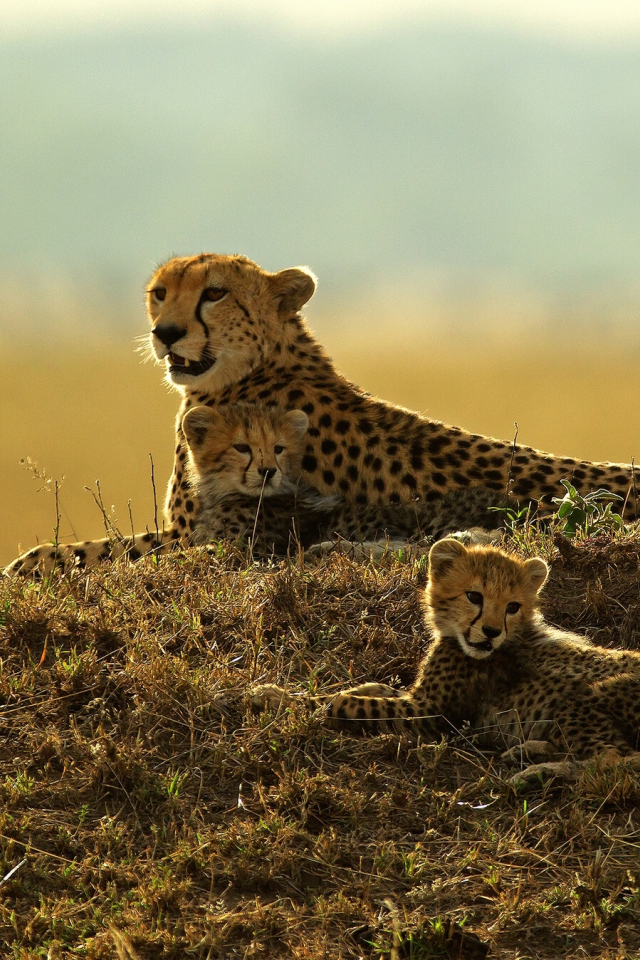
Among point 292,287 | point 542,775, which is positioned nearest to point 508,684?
point 542,775

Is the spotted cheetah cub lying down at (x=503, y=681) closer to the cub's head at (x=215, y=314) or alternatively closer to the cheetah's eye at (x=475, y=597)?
the cheetah's eye at (x=475, y=597)

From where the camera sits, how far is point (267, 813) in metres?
3.55

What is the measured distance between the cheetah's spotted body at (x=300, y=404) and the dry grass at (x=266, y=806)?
1.57m

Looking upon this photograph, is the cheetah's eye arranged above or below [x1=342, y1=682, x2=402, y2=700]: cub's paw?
above

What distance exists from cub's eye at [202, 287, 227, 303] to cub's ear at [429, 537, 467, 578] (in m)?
3.01

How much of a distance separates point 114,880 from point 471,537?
2.33 meters

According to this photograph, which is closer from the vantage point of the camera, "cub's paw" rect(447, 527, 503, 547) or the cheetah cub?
"cub's paw" rect(447, 527, 503, 547)

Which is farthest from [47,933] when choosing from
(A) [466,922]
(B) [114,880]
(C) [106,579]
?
(C) [106,579]

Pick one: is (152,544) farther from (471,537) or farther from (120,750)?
(120,750)

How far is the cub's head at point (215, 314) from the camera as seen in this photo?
669 centimetres

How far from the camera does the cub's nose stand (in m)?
6.65

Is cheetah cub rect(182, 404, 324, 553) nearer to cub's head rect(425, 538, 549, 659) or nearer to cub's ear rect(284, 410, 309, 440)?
cub's ear rect(284, 410, 309, 440)

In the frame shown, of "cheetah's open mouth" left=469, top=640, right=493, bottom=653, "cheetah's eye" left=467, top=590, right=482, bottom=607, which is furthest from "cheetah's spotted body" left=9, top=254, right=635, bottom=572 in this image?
"cheetah's open mouth" left=469, top=640, right=493, bottom=653

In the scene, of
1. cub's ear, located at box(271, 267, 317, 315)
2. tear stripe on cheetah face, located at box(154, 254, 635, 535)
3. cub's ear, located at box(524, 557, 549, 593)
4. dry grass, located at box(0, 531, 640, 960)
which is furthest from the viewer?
cub's ear, located at box(271, 267, 317, 315)
